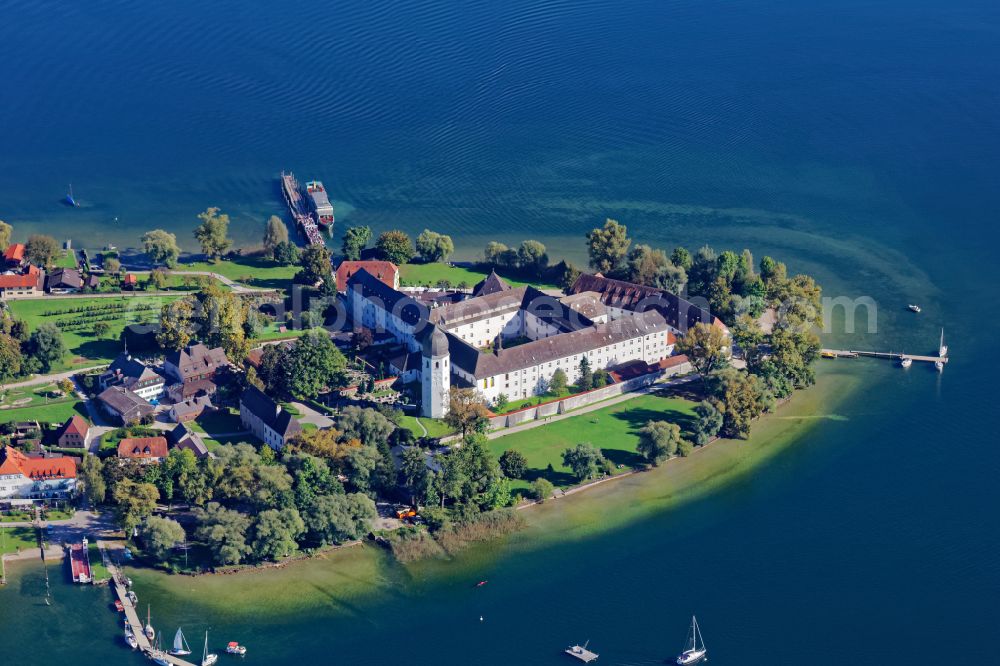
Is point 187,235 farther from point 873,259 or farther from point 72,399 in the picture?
point 873,259

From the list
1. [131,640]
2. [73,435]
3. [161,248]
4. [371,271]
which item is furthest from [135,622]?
[161,248]

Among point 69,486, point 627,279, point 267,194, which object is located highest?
point 267,194

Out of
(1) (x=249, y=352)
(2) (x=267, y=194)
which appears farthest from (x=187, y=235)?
(1) (x=249, y=352)

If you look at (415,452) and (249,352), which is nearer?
(415,452)

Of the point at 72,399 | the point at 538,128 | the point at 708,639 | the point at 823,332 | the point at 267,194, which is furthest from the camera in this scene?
the point at 538,128

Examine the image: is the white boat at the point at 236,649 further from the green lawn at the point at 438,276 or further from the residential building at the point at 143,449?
the green lawn at the point at 438,276
